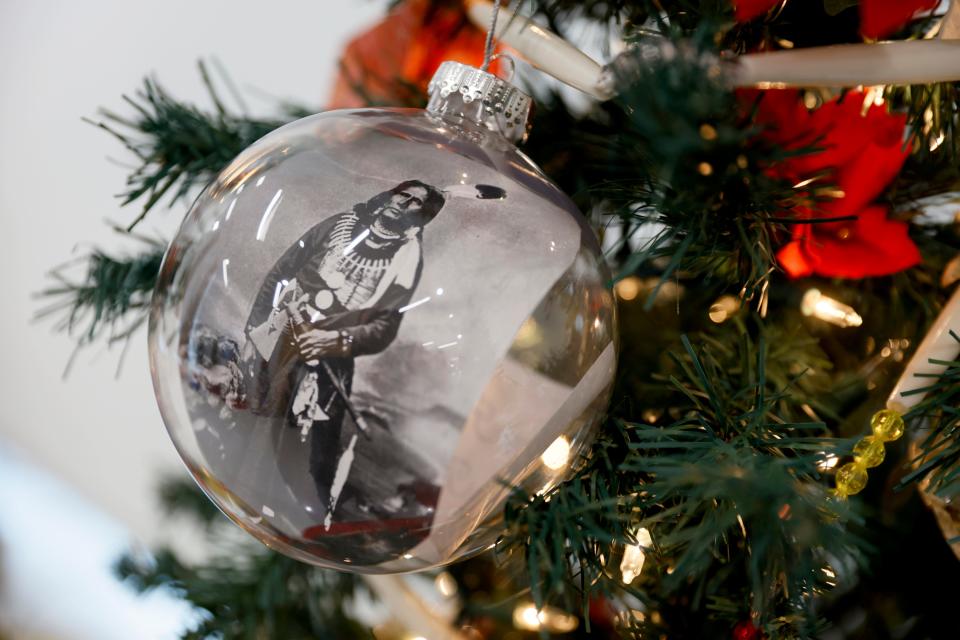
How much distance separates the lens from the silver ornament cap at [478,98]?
0.29 m

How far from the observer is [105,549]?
1348mm

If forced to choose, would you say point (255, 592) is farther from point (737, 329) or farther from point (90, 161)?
point (90, 161)

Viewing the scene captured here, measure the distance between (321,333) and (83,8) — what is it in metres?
1.27

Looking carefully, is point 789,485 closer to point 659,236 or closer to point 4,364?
point 659,236

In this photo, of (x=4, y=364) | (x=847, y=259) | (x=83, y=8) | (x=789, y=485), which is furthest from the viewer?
(x=4, y=364)

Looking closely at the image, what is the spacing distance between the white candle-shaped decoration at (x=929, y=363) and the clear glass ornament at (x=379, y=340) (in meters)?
0.11

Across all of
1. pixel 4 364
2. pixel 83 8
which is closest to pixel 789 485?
pixel 83 8

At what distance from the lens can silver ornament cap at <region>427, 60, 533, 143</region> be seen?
29cm

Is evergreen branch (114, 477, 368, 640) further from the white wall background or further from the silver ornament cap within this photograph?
the white wall background

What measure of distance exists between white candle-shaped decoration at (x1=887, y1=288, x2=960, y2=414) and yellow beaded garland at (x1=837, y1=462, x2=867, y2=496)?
0.03 meters

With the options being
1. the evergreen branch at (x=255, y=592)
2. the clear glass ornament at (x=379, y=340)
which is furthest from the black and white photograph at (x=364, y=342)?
the evergreen branch at (x=255, y=592)

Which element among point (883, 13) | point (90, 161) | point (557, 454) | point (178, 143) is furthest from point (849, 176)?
point (90, 161)

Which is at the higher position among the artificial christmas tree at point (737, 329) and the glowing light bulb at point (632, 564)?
the artificial christmas tree at point (737, 329)

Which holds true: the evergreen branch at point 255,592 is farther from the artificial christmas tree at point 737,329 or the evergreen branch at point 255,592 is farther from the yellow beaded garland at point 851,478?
the yellow beaded garland at point 851,478
